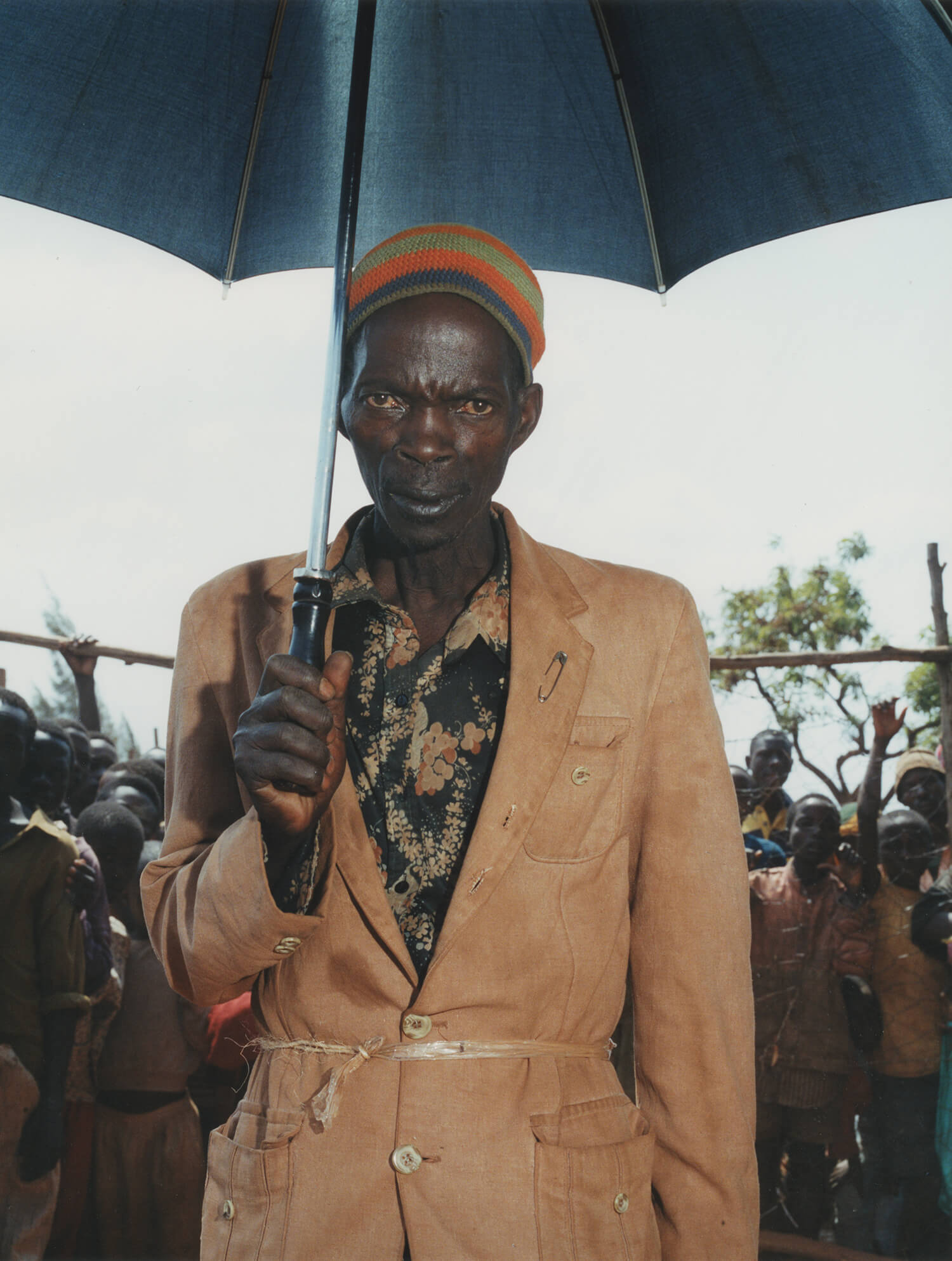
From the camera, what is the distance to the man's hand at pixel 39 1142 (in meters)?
4.25

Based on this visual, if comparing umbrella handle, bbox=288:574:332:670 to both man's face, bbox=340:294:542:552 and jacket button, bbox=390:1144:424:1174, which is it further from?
jacket button, bbox=390:1144:424:1174

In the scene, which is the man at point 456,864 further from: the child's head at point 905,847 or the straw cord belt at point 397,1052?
the child's head at point 905,847

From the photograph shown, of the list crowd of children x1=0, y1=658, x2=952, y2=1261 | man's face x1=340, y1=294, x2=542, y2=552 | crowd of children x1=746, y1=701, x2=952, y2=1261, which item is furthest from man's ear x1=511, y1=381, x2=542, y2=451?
crowd of children x1=746, y1=701, x2=952, y2=1261

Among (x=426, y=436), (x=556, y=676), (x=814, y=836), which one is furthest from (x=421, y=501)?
(x=814, y=836)

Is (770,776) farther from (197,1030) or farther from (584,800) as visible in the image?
(584,800)

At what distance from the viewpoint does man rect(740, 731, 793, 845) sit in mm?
6738

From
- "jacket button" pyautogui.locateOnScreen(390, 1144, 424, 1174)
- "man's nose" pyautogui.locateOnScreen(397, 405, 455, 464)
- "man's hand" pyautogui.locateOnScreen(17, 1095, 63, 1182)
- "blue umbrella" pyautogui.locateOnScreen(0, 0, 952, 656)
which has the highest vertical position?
"blue umbrella" pyautogui.locateOnScreen(0, 0, 952, 656)

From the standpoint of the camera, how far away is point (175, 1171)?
459 cm

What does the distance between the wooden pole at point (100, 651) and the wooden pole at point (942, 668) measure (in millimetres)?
3487

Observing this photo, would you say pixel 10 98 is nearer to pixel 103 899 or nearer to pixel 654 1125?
pixel 654 1125

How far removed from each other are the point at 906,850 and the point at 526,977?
4315mm

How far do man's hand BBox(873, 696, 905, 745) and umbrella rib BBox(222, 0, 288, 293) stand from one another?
4171mm

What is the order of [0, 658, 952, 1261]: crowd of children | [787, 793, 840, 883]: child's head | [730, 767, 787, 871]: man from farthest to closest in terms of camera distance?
[730, 767, 787, 871]: man, [787, 793, 840, 883]: child's head, [0, 658, 952, 1261]: crowd of children

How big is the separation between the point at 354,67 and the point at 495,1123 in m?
1.60
